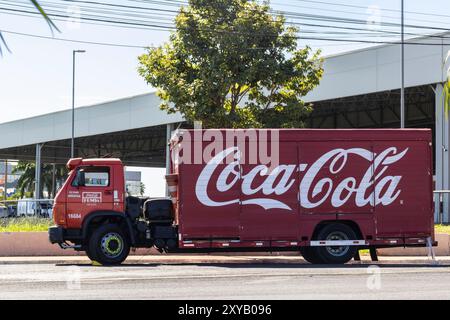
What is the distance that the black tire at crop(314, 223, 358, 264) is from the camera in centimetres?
1775

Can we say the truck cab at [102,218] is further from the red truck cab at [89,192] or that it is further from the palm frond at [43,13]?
the palm frond at [43,13]

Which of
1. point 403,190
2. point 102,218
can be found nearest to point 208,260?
point 102,218

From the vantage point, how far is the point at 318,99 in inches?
1617

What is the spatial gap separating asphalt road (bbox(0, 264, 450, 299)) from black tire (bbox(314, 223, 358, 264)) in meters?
1.42

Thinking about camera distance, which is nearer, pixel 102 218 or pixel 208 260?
pixel 102 218

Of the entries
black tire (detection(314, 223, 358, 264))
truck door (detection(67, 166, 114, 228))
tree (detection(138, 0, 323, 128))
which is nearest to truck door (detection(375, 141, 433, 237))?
black tire (detection(314, 223, 358, 264))

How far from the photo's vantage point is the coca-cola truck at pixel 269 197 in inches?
688

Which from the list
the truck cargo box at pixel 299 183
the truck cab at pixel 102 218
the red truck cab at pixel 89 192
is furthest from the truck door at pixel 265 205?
the red truck cab at pixel 89 192

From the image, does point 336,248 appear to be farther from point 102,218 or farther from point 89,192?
point 89,192

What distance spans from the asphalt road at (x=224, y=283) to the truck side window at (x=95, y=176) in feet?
7.32

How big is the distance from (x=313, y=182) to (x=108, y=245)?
518cm

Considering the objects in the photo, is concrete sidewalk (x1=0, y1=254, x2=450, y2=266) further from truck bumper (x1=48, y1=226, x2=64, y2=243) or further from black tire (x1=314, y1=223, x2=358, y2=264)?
truck bumper (x1=48, y1=226, x2=64, y2=243)

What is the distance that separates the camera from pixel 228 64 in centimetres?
2788

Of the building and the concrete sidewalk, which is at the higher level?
the building
